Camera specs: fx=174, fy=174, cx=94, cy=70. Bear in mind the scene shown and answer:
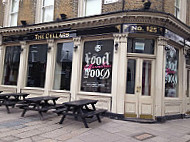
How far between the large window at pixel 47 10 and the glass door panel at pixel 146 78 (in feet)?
19.2

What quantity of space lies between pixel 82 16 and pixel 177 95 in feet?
20.0

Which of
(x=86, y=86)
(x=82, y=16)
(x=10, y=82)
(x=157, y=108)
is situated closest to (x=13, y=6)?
(x=10, y=82)

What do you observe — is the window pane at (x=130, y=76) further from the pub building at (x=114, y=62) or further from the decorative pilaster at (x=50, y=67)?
the decorative pilaster at (x=50, y=67)

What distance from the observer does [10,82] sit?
1090cm

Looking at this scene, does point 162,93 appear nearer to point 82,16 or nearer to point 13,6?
point 82,16

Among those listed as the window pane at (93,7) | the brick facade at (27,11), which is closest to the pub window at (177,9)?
the window pane at (93,7)

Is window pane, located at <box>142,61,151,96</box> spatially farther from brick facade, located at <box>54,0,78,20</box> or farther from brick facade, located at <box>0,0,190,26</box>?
brick facade, located at <box>54,0,78,20</box>

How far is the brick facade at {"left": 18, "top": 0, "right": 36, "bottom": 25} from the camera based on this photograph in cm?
1020

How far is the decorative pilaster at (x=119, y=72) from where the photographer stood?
706 cm

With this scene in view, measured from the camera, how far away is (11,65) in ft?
36.2

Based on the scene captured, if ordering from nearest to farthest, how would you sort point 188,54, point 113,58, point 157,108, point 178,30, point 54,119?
1. point 54,119
2. point 157,108
3. point 113,58
4. point 178,30
5. point 188,54

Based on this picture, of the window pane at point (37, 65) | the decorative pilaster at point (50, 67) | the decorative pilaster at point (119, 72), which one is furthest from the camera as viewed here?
the window pane at point (37, 65)

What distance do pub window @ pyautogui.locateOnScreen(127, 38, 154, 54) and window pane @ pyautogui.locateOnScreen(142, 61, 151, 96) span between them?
20.3 inches

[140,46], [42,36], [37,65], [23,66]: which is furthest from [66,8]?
[140,46]
